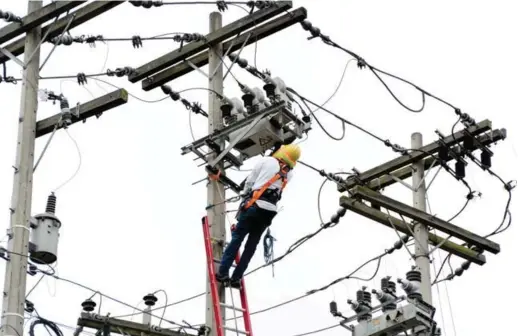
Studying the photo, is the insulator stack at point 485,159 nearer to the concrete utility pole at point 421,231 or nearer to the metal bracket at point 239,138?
the concrete utility pole at point 421,231

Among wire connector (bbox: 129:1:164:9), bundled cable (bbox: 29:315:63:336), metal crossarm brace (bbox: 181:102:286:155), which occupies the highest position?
wire connector (bbox: 129:1:164:9)

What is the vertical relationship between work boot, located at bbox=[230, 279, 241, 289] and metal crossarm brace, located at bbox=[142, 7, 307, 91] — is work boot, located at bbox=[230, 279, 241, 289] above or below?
below

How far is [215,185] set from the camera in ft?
64.4

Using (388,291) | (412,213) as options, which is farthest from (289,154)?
(412,213)

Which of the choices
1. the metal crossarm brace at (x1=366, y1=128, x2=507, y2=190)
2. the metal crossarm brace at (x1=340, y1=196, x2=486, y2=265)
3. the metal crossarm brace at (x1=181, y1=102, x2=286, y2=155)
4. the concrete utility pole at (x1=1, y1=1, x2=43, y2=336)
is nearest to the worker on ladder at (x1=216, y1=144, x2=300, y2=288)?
the metal crossarm brace at (x1=181, y1=102, x2=286, y2=155)

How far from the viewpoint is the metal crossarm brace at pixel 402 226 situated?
24.6 metres

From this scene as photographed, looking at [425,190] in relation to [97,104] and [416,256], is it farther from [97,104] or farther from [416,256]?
[97,104]

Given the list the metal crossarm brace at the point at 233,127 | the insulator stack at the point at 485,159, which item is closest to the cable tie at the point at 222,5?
the metal crossarm brace at the point at 233,127

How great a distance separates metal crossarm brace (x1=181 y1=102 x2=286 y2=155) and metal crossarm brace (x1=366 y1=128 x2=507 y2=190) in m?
6.14

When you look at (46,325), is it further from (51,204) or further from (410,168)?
(410,168)

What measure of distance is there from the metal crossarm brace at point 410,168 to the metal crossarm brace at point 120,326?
6927 mm

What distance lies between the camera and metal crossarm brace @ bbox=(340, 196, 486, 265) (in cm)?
2462

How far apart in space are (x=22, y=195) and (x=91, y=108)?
152cm

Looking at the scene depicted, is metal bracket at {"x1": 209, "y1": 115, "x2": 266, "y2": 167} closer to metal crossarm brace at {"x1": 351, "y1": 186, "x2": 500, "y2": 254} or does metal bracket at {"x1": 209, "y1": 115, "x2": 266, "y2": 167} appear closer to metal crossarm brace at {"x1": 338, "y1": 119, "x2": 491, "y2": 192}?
metal crossarm brace at {"x1": 351, "y1": 186, "x2": 500, "y2": 254}
